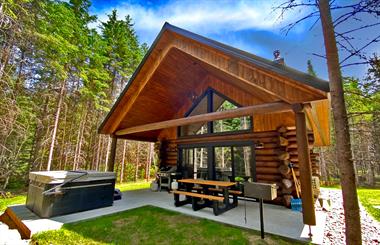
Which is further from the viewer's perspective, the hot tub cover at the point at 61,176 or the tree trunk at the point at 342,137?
the hot tub cover at the point at 61,176

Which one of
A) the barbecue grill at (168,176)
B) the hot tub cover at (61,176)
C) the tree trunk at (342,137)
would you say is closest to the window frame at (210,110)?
the barbecue grill at (168,176)

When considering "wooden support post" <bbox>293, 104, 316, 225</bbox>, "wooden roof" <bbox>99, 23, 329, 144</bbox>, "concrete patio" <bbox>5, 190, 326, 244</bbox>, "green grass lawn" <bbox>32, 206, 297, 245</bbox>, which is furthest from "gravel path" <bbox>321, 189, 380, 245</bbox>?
"wooden roof" <bbox>99, 23, 329, 144</bbox>

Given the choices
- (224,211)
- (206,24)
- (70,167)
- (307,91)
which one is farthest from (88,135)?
(307,91)

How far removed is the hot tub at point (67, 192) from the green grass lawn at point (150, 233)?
2.93ft

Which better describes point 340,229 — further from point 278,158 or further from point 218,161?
point 218,161

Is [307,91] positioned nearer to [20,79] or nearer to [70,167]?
[20,79]

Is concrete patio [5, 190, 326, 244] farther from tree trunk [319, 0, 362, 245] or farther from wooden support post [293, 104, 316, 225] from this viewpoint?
tree trunk [319, 0, 362, 245]

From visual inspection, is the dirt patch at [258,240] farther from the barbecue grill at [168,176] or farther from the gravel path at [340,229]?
the barbecue grill at [168,176]

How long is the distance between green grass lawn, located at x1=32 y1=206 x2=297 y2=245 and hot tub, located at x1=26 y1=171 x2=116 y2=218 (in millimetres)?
892

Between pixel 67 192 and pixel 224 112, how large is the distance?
15.4 ft

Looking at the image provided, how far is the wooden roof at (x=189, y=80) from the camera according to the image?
12.5ft

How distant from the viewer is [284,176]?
5801 mm

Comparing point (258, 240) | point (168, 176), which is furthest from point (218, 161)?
point (258, 240)

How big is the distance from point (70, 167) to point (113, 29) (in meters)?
11.1
